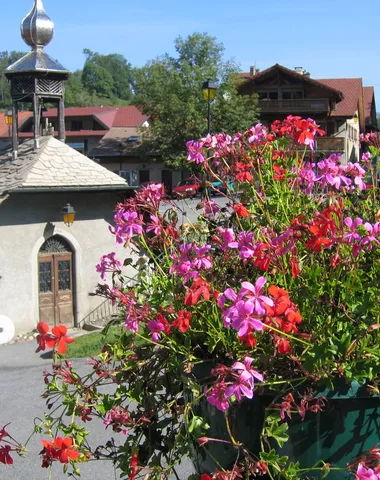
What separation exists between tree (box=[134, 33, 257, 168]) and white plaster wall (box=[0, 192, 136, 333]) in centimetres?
2038

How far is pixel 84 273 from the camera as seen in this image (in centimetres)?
2083

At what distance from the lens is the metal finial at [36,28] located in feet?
69.4

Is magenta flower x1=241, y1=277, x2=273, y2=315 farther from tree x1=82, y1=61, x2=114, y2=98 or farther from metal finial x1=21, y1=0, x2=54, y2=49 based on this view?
tree x1=82, y1=61, x2=114, y2=98

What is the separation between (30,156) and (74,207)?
222cm

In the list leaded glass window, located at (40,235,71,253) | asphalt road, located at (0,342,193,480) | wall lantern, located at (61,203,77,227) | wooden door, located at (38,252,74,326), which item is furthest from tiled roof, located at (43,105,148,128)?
asphalt road, located at (0,342,193,480)

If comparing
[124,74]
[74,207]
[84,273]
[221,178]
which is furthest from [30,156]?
[124,74]

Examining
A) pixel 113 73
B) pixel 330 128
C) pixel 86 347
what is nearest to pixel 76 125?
pixel 330 128

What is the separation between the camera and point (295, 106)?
4531 centimetres

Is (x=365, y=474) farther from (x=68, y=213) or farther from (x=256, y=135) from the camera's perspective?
(x=68, y=213)

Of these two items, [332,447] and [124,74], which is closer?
[332,447]

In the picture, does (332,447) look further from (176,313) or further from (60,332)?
(60,332)

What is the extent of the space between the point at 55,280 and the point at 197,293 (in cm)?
1921

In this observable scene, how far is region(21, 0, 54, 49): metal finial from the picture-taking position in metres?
21.2

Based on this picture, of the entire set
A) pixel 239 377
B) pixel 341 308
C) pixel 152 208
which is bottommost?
pixel 239 377
